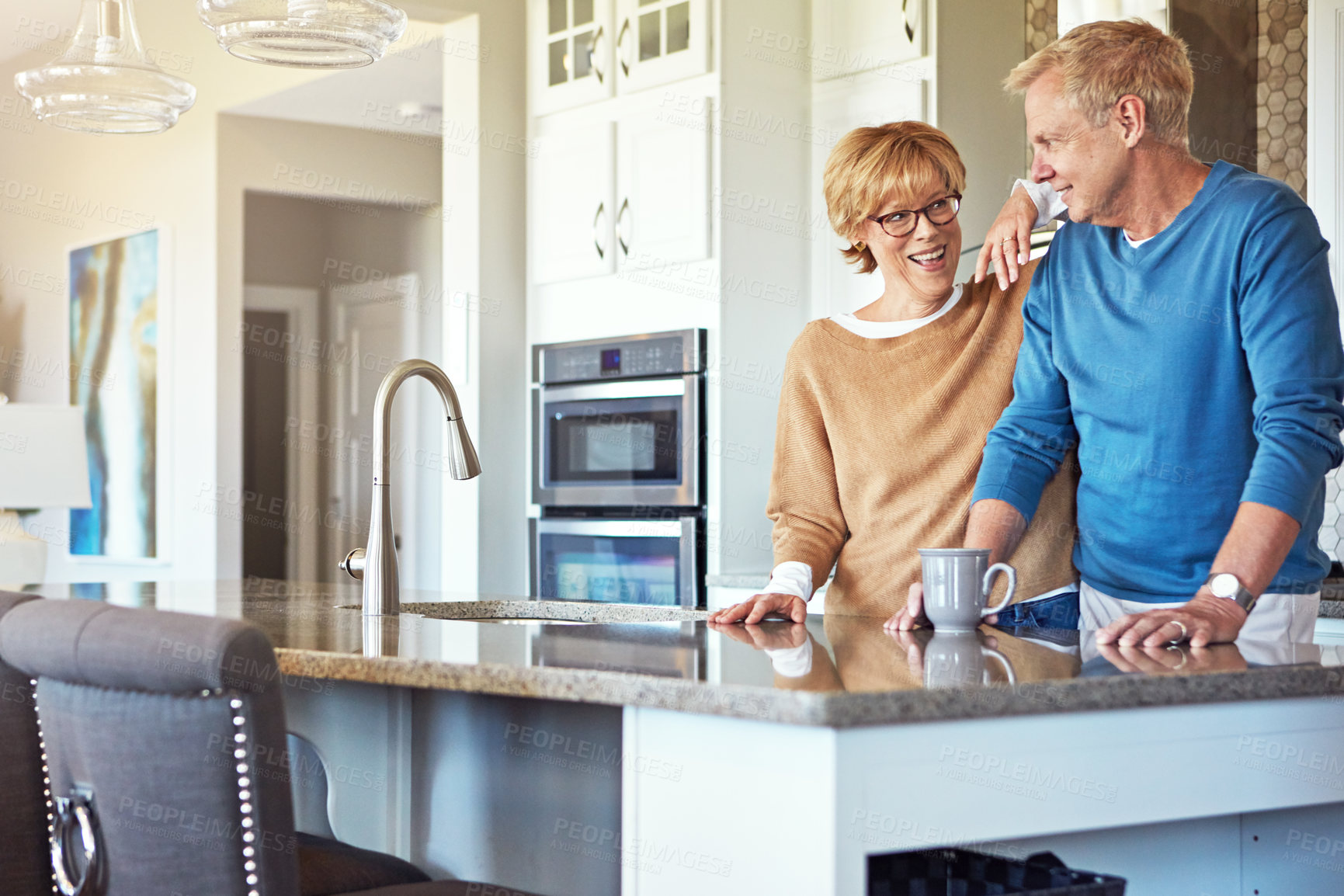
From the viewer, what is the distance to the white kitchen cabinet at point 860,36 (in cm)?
355

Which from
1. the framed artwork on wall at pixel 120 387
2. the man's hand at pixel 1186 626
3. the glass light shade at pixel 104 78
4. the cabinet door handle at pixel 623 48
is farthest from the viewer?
the framed artwork on wall at pixel 120 387

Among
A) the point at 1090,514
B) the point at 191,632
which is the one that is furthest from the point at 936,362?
the point at 191,632

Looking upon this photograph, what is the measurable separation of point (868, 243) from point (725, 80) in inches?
77.9

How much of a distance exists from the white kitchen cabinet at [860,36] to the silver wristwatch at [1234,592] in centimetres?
245

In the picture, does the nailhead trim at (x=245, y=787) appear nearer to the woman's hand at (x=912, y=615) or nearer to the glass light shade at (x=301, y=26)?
the woman's hand at (x=912, y=615)

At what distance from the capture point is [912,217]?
182cm

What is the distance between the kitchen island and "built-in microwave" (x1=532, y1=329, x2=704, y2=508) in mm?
2195

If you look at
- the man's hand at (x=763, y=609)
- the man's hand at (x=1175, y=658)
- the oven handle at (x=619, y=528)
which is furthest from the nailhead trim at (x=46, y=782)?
the oven handle at (x=619, y=528)

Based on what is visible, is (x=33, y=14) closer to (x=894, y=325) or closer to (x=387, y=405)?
(x=387, y=405)

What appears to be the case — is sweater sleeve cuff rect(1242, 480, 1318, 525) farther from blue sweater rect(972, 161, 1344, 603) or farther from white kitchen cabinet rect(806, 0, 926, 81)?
white kitchen cabinet rect(806, 0, 926, 81)

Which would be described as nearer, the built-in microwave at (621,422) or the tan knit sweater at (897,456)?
the tan knit sweater at (897,456)

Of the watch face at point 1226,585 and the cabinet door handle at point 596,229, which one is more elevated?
the cabinet door handle at point 596,229

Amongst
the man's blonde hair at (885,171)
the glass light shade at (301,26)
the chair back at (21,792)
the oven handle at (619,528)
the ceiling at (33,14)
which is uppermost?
the ceiling at (33,14)

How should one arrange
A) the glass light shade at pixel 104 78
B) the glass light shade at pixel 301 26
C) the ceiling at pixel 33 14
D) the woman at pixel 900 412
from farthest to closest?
the ceiling at pixel 33 14 → the glass light shade at pixel 104 78 → the glass light shade at pixel 301 26 → the woman at pixel 900 412
